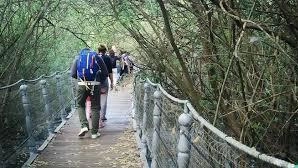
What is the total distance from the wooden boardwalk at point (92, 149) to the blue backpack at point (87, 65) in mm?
1075

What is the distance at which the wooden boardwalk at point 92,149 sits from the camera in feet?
23.1

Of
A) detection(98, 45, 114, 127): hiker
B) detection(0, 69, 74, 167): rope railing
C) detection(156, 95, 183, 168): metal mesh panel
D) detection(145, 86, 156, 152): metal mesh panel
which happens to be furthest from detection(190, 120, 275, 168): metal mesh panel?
detection(98, 45, 114, 127): hiker

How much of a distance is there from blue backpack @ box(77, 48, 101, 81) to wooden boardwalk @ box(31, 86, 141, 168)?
3.53 feet

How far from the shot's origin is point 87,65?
28.2 feet

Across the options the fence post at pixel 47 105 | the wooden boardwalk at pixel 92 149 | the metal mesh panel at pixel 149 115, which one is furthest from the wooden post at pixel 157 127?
the fence post at pixel 47 105

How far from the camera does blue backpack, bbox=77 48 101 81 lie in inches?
339

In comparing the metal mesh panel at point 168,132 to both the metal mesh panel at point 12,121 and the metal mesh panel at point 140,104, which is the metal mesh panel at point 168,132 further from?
the metal mesh panel at point 140,104

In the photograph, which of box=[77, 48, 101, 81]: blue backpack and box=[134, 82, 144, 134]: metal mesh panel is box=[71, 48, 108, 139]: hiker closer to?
box=[77, 48, 101, 81]: blue backpack

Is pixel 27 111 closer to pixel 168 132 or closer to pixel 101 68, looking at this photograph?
pixel 101 68

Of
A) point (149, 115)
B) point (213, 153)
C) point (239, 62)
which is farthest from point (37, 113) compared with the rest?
point (213, 153)

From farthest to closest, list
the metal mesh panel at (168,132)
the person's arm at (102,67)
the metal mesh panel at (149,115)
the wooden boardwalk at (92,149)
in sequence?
the person's arm at (102,67), the wooden boardwalk at (92,149), the metal mesh panel at (149,115), the metal mesh panel at (168,132)

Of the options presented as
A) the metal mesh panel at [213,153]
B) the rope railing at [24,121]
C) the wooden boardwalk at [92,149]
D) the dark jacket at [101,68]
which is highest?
the dark jacket at [101,68]

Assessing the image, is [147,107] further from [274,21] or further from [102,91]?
[274,21]

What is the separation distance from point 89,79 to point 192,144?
5.32 meters
